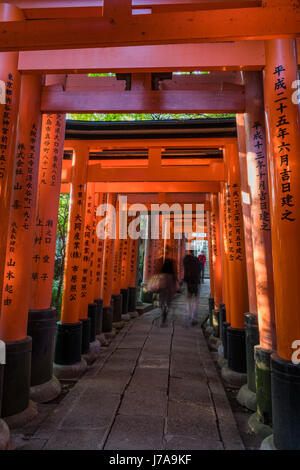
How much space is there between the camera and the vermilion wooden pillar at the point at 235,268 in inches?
209

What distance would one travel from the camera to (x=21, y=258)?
13.1 ft

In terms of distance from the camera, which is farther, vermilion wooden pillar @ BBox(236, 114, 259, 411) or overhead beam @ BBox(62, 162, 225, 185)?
overhead beam @ BBox(62, 162, 225, 185)

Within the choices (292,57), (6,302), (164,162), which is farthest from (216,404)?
(164,162)

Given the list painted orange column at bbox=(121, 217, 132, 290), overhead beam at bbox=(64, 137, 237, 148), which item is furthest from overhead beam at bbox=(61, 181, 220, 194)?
painted orange column at bbox=(121, 217, 132, 290)

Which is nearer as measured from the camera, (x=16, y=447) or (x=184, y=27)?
(x=184, y=27)

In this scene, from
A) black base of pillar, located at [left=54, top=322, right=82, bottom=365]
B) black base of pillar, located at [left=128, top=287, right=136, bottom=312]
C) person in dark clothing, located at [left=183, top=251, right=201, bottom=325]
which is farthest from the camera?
black base of pillar, located at [left=128, top=287, right=136, bottom=312]

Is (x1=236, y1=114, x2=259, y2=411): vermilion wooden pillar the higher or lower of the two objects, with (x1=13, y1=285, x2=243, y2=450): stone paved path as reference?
higher

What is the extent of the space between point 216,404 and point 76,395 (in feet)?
6.54

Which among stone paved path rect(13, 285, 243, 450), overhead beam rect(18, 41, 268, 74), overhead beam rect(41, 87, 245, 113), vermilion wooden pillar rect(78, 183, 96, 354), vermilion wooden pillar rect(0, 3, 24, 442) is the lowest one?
stone paved path rect(13, 285, 243, 450)

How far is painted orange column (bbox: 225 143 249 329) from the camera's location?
537 cm

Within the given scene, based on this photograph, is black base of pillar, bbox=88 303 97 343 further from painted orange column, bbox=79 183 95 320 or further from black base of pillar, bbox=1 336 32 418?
black base of pillar, bbox=1 336 32 418

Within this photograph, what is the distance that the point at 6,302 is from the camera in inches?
153

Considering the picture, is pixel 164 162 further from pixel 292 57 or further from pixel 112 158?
pixel 292 57

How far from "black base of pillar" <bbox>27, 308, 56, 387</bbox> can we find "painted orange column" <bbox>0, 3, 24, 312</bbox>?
5.03 feet
